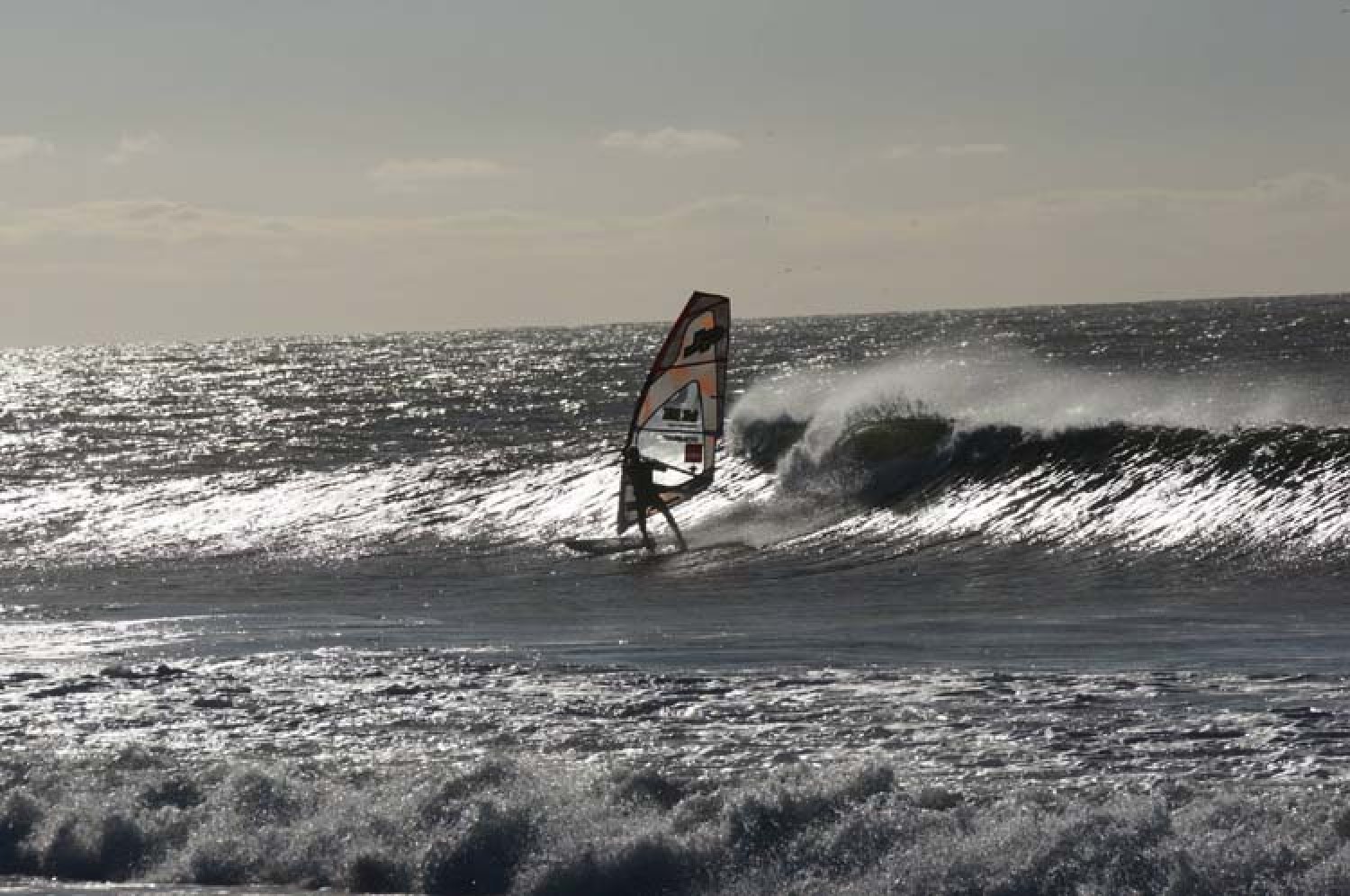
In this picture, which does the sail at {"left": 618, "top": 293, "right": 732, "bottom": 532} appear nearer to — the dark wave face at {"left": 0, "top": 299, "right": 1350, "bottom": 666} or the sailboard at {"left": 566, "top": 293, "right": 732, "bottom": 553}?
the sailboard at {"left": 566, "top": 293, "right": 732, "bottom": 553}

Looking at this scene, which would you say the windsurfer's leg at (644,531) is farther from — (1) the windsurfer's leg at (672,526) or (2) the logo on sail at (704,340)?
(2) the logo on sail at (704,340)

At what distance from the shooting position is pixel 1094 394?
2511 cm

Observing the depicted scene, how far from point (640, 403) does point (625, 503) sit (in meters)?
1.26

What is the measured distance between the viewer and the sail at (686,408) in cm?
2120

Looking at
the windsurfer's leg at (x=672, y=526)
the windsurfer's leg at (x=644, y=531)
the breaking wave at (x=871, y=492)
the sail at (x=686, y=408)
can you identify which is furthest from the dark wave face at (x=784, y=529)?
the sail at (x=686, y=408)

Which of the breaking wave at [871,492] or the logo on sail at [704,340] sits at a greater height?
the logo on sail at [704,340]

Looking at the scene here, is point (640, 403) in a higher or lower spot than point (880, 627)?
higher

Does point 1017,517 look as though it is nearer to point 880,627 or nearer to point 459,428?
point 880,627

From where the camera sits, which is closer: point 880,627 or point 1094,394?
point 880,627

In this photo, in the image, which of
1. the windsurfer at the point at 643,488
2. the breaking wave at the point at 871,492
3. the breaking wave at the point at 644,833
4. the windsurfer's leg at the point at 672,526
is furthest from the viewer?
the windsurfer at the point at 643,488

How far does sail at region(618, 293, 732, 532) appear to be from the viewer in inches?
835

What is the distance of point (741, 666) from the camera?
11.5 meters

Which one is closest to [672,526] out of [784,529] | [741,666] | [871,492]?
[784,529]

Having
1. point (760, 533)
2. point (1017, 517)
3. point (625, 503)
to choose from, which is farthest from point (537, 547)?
point (1017, 517)
